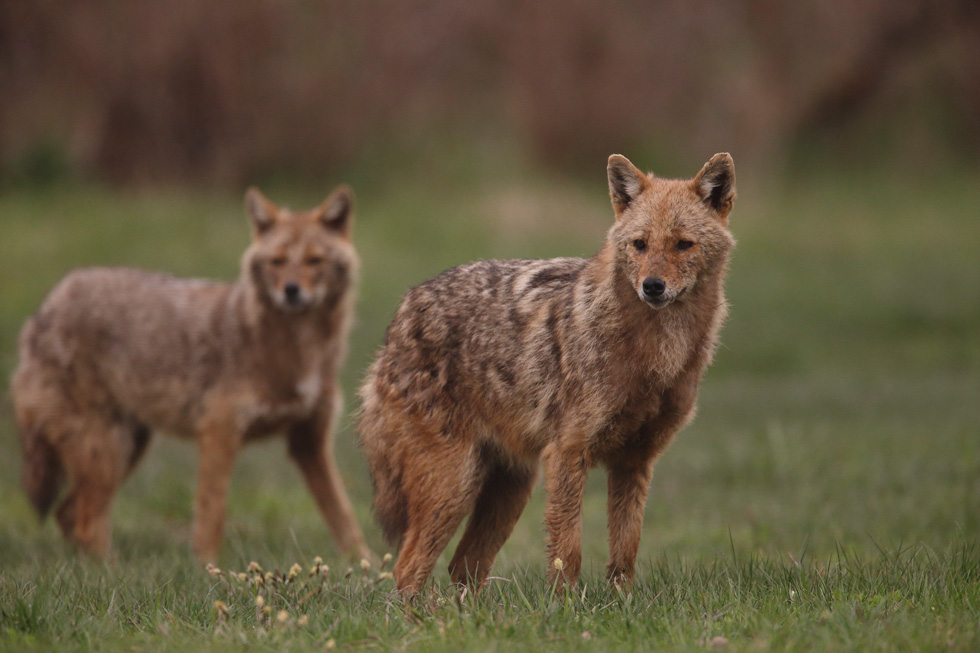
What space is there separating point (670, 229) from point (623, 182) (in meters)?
0.53

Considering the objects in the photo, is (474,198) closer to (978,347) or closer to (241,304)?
(978,347)

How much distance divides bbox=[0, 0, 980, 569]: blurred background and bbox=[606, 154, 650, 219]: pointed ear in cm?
Result: 268

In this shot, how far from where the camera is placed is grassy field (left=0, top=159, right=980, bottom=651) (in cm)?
439

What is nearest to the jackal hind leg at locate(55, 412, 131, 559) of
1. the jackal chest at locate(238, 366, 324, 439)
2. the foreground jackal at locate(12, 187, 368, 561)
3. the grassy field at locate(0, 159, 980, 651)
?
the foreground jackal at locate(12, 187, 368, 561)

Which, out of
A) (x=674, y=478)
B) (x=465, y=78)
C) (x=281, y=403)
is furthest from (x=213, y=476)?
(x=465, y=78)

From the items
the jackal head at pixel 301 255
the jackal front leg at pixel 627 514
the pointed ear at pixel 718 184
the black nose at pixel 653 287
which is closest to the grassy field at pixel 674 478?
the jackal front leg at pixel 627 514

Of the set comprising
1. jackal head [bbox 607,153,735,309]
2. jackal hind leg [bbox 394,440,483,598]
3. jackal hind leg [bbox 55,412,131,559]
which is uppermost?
jackal head [bbox 607,153,735,309]

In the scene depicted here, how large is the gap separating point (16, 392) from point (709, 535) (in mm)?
6010

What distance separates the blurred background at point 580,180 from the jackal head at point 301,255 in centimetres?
209

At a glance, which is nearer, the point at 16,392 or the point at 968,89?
the point at 16,392

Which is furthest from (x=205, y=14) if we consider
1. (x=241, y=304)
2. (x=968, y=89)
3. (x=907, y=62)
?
(x=968, y=89)

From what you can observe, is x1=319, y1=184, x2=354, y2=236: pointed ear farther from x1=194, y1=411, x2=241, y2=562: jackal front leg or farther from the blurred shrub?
the blurred shrub

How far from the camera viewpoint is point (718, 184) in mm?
5371

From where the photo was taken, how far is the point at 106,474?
8.62 meters
